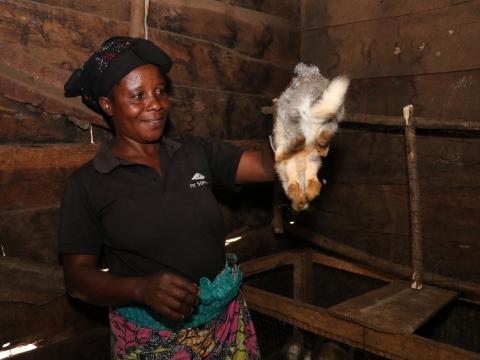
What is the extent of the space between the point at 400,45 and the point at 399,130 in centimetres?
62

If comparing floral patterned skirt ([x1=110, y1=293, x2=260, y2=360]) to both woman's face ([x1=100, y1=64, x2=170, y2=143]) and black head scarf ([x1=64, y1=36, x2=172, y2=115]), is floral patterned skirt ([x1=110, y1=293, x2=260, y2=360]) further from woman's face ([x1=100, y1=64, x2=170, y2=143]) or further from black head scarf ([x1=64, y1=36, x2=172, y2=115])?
black head scarf ([x1=64, y1=36, x2=172, y2=115])

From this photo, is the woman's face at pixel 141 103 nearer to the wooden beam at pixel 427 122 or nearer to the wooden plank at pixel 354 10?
the wooden beam at pixel 427 122

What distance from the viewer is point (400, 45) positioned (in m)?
2.97

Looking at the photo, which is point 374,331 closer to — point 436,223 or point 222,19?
point 436,223

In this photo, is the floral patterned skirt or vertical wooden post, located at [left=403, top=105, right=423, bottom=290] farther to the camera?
vertical wooden post, located at [left=403, top=105, right=423, bottom=290]

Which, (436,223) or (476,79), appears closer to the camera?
(476,79)

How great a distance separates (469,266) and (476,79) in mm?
1281

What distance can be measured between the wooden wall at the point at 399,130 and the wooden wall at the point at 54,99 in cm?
98

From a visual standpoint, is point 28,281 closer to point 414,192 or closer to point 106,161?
point 106,161

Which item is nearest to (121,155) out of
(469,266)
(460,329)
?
(469,266)

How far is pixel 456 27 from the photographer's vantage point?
272 cm

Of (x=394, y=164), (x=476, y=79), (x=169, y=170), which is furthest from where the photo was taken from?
(x=394, y=164)

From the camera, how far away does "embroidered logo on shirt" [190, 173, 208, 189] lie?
6.20 ft

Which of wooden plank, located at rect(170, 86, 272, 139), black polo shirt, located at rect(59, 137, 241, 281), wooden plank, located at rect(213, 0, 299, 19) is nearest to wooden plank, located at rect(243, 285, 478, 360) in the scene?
black polo shirt, located at rect(59, 137, 241, 281)
